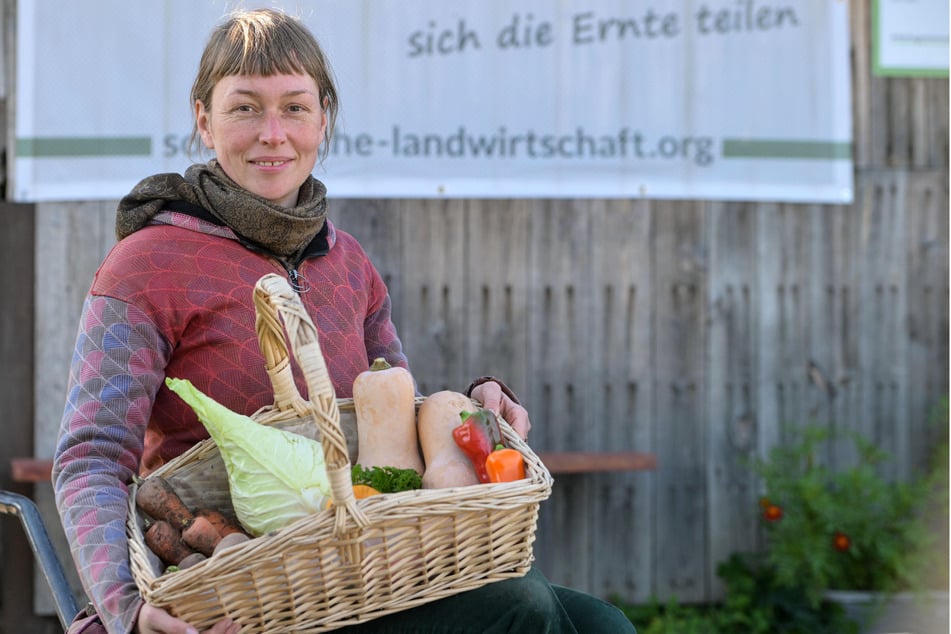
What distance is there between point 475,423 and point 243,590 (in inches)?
19.3

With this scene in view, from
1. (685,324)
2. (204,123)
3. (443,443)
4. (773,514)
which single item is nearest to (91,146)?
(204,123)

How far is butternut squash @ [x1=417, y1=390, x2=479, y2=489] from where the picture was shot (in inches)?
73.8

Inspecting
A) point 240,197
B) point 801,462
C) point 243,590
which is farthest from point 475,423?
point 801,462

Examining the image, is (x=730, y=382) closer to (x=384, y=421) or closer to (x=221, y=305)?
(x=384, y=421)

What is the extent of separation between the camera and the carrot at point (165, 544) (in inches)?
69.0

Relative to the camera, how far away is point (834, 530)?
→ 13.8ft

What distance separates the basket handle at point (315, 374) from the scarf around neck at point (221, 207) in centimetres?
32

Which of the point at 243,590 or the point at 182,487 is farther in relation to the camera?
the point at 182,487

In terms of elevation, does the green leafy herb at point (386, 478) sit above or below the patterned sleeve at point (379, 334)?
below

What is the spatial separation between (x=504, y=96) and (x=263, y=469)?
9.38 feet

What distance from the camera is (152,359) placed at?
1.91m

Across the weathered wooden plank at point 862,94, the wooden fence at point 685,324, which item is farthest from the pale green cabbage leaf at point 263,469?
the weathered wooden plank at point 862,94

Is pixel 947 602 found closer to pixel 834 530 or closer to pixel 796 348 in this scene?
pixel 834 530

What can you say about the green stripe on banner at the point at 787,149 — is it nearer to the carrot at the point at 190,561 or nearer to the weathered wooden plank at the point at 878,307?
the weathered wooden plank at the point at 878,307
